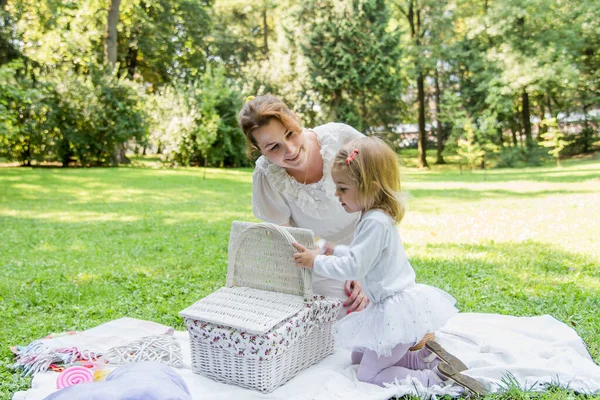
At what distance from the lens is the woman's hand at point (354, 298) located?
3342mm

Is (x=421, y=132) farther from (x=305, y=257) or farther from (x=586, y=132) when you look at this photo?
(x=305, y=257)

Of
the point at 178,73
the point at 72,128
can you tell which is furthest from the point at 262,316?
the point at 178,73

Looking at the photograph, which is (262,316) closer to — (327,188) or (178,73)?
(327,188)

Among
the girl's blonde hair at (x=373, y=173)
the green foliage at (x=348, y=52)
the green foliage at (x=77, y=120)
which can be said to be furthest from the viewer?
the green foliage at (x=348, y=52)

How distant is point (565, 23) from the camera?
19.9 m

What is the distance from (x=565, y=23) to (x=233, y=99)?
12614mm

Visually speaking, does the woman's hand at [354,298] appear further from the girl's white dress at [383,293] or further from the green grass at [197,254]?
the green grass at [197,254]

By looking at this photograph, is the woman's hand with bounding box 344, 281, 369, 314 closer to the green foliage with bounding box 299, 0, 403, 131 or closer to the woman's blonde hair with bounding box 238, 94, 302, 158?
the woman's blonde hair with bounding box 238, 94, 302, 158

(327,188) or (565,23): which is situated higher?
(565,23)

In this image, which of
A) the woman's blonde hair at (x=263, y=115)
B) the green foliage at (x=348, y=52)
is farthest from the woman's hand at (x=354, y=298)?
the green foliage at (x=348, y=52)

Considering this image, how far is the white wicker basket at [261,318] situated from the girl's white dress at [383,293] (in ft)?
0.75

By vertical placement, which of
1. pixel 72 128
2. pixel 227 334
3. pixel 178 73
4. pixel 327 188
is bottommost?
pixel 227 334

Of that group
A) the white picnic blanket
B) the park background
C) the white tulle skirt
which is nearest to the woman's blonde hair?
the park background

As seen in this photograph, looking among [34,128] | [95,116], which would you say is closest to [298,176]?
[95,116]
